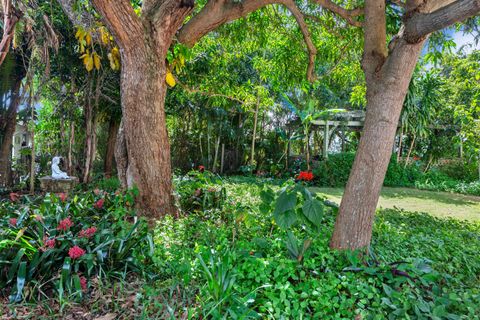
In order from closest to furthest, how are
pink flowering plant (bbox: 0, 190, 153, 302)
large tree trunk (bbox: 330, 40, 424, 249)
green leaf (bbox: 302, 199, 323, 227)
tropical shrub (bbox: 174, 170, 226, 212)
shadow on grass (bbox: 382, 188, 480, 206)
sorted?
pink flowering plant (bbox: 0, 190, 153, 302)
green leaf (bbox: 302, 199, 323, 227)
large tree trunk (bbox: 330, 40, 424, 249)
tropical shrub (bbox: 174, 170, 226, 212)
shadow on grass (bbox: 382, 188, 480, 206)

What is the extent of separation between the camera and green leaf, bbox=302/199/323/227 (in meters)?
2.50

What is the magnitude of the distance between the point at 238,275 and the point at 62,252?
4.96ft

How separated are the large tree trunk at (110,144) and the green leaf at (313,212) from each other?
7.76 meters

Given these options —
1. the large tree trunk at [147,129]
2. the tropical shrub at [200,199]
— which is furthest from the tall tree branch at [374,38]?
the tropical shrub at [200,199]

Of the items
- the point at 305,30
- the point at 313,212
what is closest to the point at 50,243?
the point at 313,212

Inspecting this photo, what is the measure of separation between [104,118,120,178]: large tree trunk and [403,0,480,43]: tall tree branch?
321 inches

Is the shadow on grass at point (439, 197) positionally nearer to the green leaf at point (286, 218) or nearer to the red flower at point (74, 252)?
the green leaf at point (286, 218)

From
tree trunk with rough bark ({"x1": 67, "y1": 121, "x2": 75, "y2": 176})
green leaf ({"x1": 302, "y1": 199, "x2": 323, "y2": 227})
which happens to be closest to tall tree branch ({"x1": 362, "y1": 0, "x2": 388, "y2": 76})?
green leaf ({"x1": 302, "y1": 199, "x2": 323, "y2": 227})

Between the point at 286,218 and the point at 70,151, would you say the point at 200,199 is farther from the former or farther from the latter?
the point at 70,151

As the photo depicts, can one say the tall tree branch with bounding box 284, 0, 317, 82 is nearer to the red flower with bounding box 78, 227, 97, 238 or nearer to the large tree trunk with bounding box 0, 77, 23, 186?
the red flower with bounding box 78, 227, 97, 238

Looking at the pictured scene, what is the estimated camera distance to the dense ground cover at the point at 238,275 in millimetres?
2096

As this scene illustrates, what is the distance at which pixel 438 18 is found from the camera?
232cm

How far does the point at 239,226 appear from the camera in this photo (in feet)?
11.7

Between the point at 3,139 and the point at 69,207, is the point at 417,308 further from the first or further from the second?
the point at 3,139
